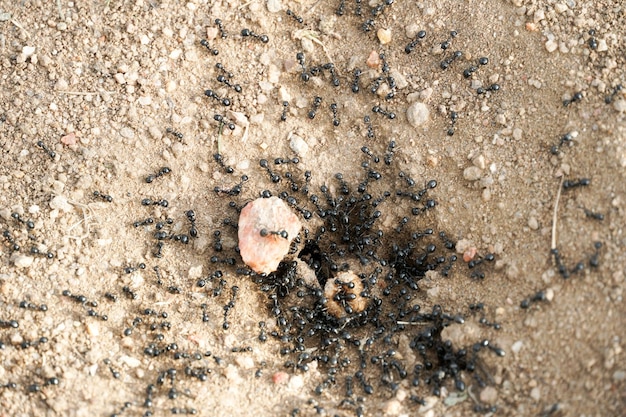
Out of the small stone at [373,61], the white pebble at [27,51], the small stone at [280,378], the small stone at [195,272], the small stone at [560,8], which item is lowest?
the small stone at [280,378]

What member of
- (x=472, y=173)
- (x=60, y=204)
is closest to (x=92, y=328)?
(x=60, y=204)

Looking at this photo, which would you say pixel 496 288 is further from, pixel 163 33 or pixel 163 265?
pixel 163 33

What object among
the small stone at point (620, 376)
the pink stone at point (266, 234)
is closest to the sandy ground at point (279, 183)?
the small stone at point (620, 376)

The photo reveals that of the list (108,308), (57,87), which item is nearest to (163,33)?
(57,87)

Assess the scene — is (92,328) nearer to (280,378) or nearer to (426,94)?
(280,378)

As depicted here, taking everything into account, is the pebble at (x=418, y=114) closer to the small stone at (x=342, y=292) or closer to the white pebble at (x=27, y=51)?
the small stone at (x=342, y=292)
